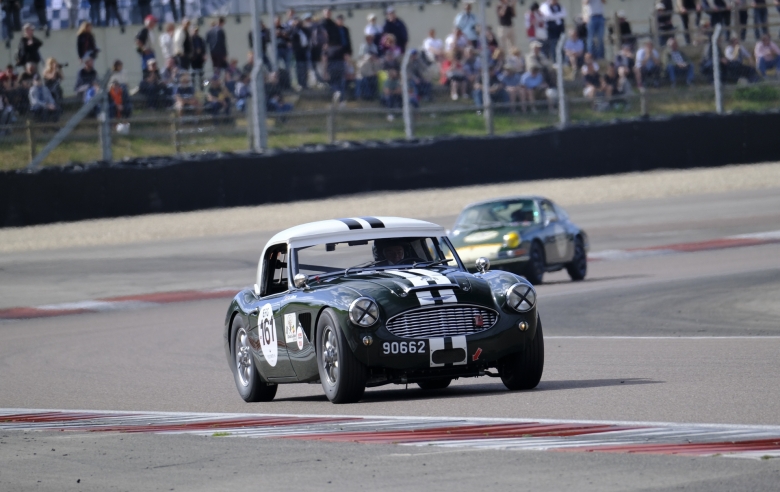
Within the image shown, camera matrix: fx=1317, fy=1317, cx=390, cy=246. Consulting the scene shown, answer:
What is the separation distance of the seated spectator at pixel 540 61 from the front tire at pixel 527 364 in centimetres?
2006

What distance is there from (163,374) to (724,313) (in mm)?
6067

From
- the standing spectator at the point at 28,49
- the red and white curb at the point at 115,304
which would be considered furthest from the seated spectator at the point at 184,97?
the red and white curb at the point at 115,304

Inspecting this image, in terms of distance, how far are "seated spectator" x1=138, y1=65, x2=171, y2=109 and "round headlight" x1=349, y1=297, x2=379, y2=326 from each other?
17.5m

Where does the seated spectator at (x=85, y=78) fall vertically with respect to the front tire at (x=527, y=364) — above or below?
above

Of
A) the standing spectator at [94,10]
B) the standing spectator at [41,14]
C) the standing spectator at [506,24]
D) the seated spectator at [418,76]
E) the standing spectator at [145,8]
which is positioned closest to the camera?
the seated spectator at [418,76]

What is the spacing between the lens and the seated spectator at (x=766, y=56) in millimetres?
29609

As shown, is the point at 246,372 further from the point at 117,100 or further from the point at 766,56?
the point at 766,56

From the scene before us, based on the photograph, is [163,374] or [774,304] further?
[774,304]

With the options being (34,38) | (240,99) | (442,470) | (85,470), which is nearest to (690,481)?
(442,470)

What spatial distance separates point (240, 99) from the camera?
25422mm

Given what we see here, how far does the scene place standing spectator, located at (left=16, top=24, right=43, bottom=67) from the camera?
25641 millimetres

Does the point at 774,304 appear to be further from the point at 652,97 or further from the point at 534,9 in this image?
the point at 534,9

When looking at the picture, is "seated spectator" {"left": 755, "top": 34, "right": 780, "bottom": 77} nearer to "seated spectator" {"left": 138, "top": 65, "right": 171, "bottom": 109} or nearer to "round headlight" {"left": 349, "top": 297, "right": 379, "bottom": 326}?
"seated spectator" {"left": 138, "top": 65, "right": 171, "bottom": 109}

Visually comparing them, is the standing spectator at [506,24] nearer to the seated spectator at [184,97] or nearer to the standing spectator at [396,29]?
the standing spectator at [396,29]
